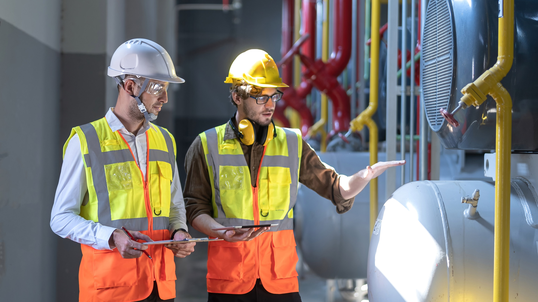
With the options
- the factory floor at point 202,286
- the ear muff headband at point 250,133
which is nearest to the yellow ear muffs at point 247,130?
the ear muff headband at point 250,133

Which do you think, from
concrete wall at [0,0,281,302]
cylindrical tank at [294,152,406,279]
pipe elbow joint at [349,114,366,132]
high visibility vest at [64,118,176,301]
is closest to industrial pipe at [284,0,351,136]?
cylindrical tank at [294,152,406,279]

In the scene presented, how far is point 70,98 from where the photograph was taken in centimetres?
288

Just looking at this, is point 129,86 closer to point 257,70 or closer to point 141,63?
point 141,63

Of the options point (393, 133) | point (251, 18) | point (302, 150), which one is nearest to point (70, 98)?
point (302, 150)

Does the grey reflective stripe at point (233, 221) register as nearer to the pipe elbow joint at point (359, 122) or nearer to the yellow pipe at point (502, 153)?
the yellow pipe at point (502, 153)

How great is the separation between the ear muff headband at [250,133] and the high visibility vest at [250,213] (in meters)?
0.04

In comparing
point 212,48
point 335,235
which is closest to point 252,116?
point 335,235

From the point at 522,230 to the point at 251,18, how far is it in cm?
1089

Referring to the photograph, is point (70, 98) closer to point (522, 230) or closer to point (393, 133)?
point (393, 133)

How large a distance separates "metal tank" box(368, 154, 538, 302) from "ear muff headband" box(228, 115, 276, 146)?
0.64 meters

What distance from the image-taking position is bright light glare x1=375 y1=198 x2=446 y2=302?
1.71 meters

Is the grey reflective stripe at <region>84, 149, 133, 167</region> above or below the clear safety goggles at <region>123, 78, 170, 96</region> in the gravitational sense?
below

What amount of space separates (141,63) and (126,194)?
0.51m

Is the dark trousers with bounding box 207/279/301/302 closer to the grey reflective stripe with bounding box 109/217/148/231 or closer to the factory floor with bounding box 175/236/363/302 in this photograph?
the grey reflective stripe with bounding box 109/217/148/231
